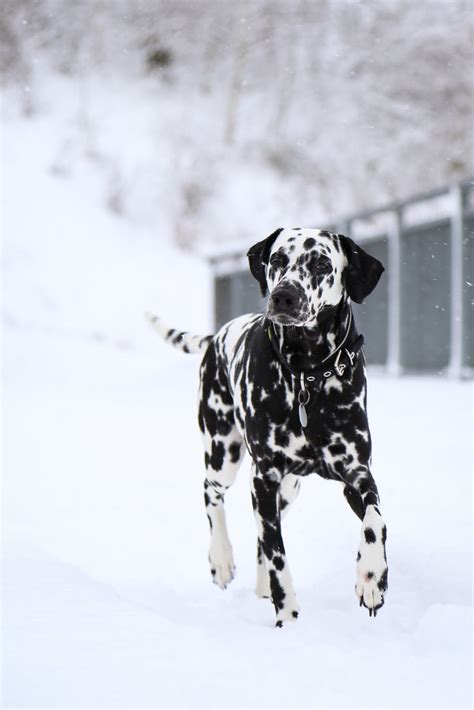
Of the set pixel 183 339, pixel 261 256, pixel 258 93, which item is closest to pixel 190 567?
pixel 183 339

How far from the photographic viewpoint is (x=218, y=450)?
16.7 ft

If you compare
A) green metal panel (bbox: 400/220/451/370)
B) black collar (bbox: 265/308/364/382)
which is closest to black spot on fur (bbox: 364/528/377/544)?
black collar (bbox: 265/308/364/382)

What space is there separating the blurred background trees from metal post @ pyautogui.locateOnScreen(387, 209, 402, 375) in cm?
1852

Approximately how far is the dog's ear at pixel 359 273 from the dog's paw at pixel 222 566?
1.71 metres

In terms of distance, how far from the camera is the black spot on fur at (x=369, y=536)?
3.87 m

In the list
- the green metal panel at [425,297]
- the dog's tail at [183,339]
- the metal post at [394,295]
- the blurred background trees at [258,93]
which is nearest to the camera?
the dog's tail at [183,339]

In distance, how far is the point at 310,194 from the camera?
3453 centimetres

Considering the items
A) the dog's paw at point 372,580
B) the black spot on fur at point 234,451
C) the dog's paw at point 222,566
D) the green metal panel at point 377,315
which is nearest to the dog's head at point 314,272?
the dog's paw at point 372,580

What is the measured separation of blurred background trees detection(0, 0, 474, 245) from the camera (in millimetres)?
32312

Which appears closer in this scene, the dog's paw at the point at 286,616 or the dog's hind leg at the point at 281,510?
the dog's paw at the point at 286,616

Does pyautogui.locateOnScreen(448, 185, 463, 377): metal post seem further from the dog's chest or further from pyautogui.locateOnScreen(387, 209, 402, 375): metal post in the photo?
the dog's chest

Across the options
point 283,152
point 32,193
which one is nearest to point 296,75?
point 283,152

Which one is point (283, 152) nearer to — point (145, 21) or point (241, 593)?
point (145, 21)

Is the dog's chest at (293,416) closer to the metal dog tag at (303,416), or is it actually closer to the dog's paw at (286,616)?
the metal dog tag at (303,416)
